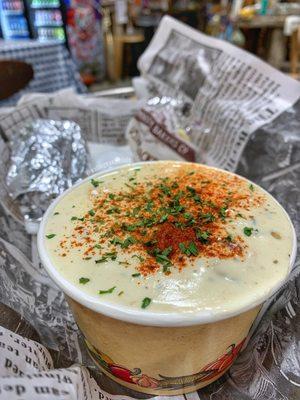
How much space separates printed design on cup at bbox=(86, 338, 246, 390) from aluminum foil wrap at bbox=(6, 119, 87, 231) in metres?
0.50

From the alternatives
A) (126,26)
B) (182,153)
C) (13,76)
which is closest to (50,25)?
(126,26)

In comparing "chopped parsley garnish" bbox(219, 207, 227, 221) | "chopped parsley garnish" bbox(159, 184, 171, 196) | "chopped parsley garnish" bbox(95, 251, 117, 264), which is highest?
"chopped parsley garnish" bbox(219, 207, 227, 221)

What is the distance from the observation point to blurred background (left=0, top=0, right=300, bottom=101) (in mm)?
3961

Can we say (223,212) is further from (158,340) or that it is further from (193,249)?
(158,340)

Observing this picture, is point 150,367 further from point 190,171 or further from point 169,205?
point 190,171

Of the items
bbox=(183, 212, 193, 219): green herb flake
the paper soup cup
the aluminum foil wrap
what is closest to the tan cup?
the paper soup cup

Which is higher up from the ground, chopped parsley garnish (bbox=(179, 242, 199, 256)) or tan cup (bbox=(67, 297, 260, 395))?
chopped parsley garnish (bbox=(179, 242, 199, 256))

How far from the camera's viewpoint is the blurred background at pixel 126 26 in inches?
156

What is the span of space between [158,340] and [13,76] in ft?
5.12

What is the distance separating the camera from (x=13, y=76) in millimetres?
1733

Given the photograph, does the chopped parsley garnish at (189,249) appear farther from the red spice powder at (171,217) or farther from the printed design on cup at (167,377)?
the printed design on cup at (167,377)

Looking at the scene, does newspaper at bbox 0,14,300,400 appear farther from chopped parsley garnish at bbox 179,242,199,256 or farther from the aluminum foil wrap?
chopped parsley garnish at bbox 179,242,199,256

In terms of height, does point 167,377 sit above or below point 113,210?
below

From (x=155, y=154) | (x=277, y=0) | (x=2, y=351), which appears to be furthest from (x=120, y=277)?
(x=277, y=0)
